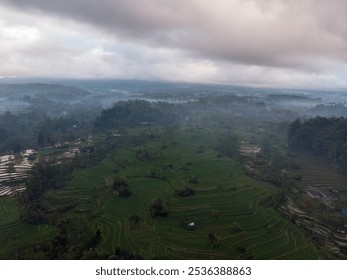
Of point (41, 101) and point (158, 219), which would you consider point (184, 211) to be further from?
point (41, 101)

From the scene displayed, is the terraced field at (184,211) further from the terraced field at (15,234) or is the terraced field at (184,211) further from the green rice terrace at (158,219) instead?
the terraced field at (15,234)

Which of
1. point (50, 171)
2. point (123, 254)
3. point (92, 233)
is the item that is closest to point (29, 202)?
point (50, 171)

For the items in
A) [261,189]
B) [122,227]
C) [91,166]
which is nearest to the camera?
[122,227]

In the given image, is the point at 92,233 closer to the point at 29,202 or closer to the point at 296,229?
the point at 29,202

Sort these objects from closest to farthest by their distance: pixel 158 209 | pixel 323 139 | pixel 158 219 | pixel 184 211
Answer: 1. pixel 158 219
2. pixel 158 209
3. pixel 184 211
4. pixel 323 139

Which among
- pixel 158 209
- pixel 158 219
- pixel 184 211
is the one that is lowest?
pixel 158 219

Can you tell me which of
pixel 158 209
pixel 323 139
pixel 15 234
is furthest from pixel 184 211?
pixel 323 139

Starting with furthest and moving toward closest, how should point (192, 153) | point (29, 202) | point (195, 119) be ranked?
point (195, 119), point (192, 153), point (29, 202)

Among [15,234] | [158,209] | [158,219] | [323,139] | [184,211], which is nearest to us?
[15,234]
